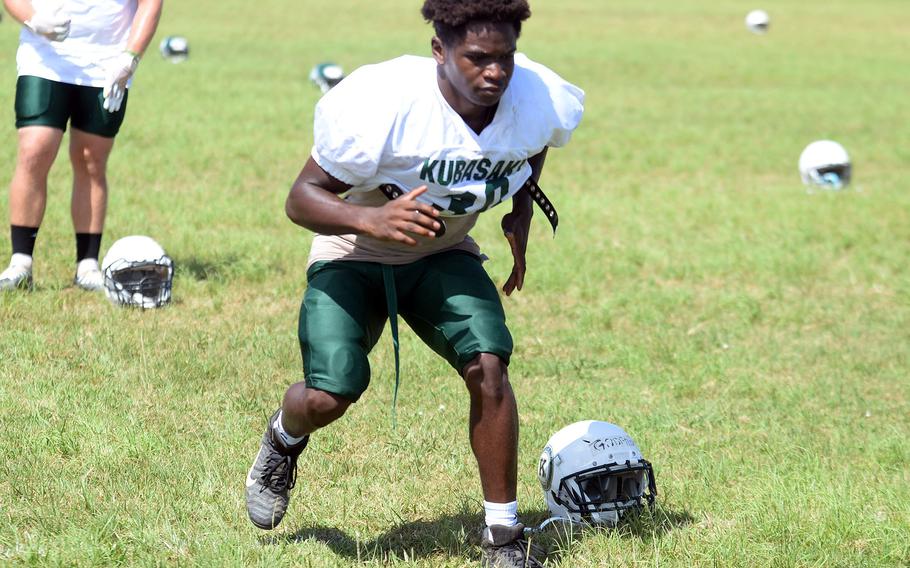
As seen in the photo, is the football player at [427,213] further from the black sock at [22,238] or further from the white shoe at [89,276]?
the black sock at [22,238]

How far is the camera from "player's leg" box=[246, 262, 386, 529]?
4406 millimetres

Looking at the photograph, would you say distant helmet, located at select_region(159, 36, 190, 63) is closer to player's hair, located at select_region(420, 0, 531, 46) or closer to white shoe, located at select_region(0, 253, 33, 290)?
white shoe, located at select_region(0, 253, 33, 290)

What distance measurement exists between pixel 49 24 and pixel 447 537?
455 centimetres

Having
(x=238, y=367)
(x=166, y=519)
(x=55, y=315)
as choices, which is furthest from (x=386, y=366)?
(x=166, y=519)

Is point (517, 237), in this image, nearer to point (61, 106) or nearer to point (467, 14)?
point (467, 14)

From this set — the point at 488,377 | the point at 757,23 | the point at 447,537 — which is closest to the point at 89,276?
the point at 447,537

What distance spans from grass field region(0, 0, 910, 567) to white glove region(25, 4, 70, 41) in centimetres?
167

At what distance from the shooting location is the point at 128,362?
271 inches

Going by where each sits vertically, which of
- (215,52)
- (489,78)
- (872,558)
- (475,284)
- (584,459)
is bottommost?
(872,558)

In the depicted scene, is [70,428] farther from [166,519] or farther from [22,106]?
[22,106]

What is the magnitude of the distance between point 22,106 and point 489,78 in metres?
4.66

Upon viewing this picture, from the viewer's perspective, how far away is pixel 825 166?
45.3 ft

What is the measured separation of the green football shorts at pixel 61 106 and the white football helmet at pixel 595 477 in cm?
420

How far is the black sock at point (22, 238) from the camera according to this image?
26.7ft
